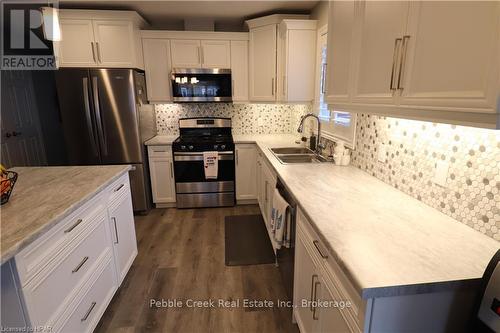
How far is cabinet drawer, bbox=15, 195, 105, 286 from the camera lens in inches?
42.6

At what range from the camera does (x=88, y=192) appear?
Answer: 1571 millimetres

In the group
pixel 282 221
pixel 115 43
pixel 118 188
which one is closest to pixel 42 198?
pixel 118 188

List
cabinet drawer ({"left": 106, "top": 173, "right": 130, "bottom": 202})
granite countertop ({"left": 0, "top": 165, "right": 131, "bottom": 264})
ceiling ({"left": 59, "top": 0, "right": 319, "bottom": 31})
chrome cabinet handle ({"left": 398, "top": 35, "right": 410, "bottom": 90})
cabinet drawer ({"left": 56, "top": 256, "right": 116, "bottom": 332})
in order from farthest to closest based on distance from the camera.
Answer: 1. ceiling ({"left": 59, "top": 0, "right": 319, "bottom": 31})
2. cabinet drawer ({"left": 106, "top": 173, "right": 130, "bottom": 202})
3. cabinet drawer ({"left": 56, "top": 256, "right": 116, "bottom": 332})
4. granite countertop ({"left": 0, "top": 165, "right": 131, "bottom": 264})
5. chrome cabinet handle ({"left": 398, "top": 35, "right": 410, "bottom": 90})

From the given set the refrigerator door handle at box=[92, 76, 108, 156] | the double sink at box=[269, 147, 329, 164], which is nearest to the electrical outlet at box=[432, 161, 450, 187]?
the double sink at box=[269, 147, 329, 164]

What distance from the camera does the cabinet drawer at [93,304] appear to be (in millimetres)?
1407

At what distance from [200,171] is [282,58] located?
1.74 metres

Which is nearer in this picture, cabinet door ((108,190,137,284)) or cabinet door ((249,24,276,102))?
cabinet door ((108,190,137,284))

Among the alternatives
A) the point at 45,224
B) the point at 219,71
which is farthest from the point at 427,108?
the point at 219,71

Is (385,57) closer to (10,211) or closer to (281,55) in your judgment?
(10,211)

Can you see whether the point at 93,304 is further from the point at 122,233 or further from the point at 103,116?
the point at 103,116

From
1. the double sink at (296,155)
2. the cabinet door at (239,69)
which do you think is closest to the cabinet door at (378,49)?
the double sink at (296,155)

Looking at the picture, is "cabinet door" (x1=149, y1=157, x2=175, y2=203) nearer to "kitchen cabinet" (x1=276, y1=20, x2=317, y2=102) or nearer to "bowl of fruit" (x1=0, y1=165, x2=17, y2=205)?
"kitchen cabinet" (x1=276, y1=20, x2=317, y2=102)

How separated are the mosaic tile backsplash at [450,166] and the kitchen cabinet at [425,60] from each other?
0.32 m

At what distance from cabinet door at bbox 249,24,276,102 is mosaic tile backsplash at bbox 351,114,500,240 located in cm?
182
